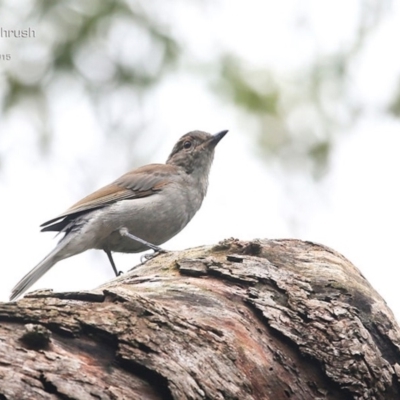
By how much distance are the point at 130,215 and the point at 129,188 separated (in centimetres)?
50

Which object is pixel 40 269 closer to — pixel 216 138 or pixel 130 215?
pixel 130 215

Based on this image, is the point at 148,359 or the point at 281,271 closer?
the point at 148,359

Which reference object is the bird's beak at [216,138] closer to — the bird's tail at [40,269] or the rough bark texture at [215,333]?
the bird's tail at [40,269]

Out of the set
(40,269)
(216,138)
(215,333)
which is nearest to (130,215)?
(40,269)

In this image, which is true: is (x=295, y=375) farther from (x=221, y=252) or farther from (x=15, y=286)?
(x=15, y=286)

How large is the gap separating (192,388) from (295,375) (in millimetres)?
681

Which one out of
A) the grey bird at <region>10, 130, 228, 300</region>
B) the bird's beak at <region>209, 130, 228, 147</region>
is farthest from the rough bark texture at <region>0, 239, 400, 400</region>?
the bird's beak at <region>209, 130, 228, 147</region>

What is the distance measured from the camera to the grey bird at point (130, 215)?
7.02m

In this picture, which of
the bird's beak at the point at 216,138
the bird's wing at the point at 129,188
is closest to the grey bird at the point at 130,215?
the bird's wing at the point at 129,188

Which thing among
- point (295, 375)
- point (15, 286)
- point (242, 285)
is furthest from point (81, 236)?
point (295, 375)

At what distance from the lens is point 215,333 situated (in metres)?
3.45

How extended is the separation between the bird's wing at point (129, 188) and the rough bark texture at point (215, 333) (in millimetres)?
2803

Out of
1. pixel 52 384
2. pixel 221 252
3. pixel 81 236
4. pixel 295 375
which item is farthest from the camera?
pixel 81 236

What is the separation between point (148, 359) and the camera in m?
2.99
